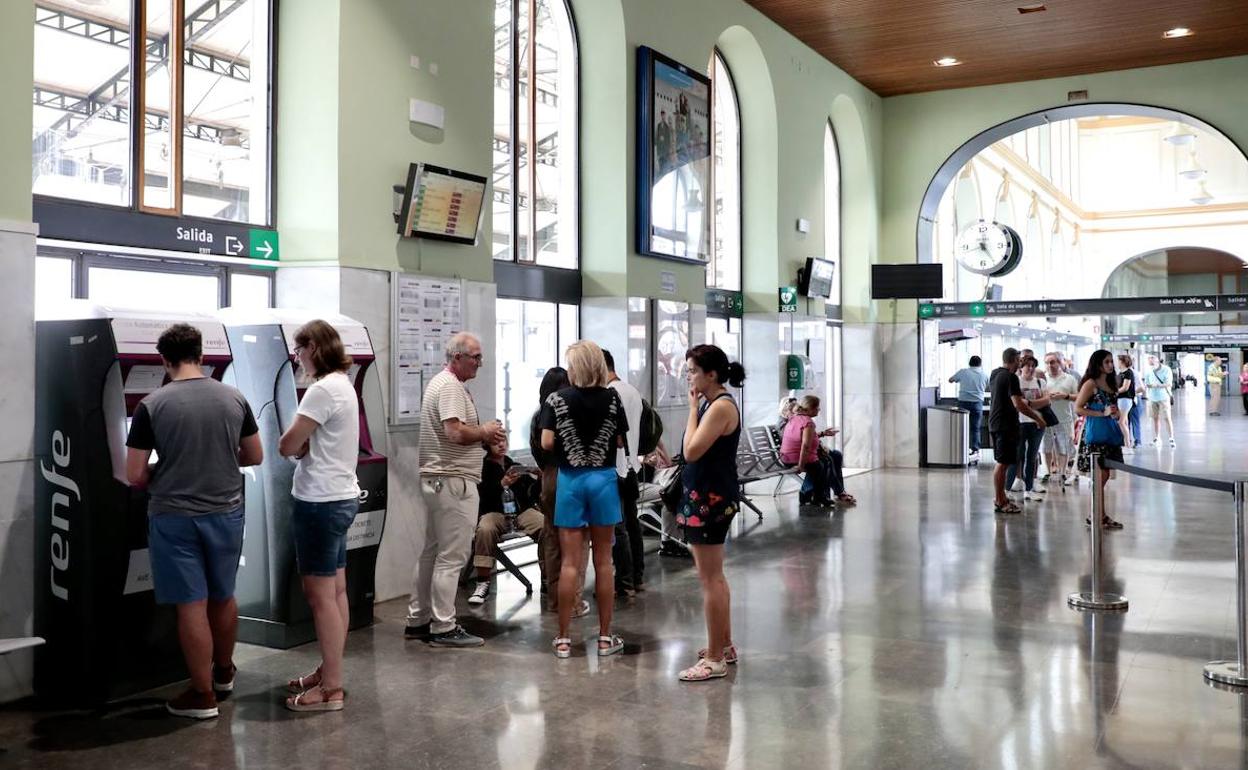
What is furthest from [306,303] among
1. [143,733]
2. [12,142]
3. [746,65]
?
[746,65]

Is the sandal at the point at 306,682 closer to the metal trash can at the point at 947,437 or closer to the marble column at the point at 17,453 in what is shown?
the marble column at the point at 17,453

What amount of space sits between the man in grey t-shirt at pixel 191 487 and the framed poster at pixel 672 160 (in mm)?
5600

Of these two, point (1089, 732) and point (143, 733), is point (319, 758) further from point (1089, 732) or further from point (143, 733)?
point (1089, 732)

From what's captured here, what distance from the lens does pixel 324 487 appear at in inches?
170

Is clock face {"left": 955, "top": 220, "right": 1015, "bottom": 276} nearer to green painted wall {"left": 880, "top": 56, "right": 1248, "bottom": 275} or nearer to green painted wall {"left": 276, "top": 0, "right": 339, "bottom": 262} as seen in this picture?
green painted wall {"left": 880, "top": 56, "right": 1248, "bottom": 275}

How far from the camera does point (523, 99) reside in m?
8.83

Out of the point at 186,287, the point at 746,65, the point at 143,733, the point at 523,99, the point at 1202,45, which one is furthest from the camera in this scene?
the point at 1202,45

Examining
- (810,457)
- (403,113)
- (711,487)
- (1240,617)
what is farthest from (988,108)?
(711,487)

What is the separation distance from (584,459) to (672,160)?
5386mm

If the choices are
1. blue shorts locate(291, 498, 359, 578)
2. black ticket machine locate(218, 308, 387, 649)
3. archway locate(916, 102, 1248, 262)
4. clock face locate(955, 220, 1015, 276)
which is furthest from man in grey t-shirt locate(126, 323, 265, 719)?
archway locate(916, 102, 1248, 262)

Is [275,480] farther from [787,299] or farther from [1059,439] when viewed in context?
[1059,439]

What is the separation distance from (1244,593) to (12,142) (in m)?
5.30

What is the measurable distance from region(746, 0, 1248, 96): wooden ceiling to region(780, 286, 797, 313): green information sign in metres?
2.78

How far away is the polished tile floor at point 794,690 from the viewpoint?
3.87 m
